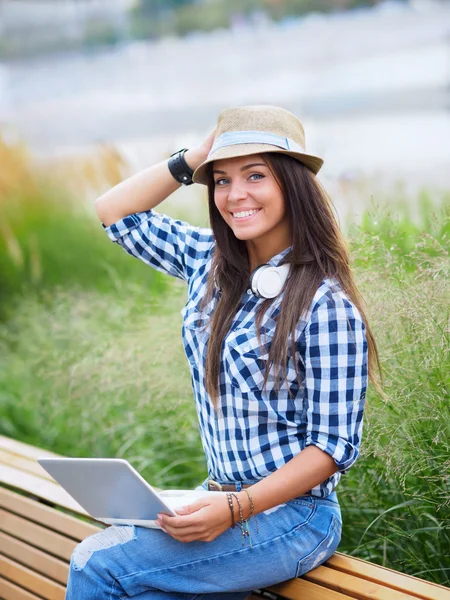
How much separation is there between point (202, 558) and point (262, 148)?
0.89 metres

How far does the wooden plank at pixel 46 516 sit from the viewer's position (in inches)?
91.8

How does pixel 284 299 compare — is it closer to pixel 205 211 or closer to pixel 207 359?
pixel 207 359

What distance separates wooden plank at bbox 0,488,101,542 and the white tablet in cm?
43

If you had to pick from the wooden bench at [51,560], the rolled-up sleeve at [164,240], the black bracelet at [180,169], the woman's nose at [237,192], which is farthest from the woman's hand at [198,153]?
the wooden bench at [51,560]

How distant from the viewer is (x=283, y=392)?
182 cm

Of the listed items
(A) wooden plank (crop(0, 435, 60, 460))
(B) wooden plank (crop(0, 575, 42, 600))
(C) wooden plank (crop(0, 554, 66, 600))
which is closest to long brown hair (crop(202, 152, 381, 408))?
(C) wooden plank (crop(0, 554, 66, 600))

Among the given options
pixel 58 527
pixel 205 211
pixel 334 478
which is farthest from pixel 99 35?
pixel 334 478

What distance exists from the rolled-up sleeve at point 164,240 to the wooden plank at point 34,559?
2.82ft

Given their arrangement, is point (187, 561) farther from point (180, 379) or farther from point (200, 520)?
point (180, 379)

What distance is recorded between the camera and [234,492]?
1.77 meters

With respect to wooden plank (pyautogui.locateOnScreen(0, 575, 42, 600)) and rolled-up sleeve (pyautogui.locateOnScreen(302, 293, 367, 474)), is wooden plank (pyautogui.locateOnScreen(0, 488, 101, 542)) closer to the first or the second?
A: wooden plank (pyautogui.locateOnScreen(0, 575, 42, 600))

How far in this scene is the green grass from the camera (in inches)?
83.7

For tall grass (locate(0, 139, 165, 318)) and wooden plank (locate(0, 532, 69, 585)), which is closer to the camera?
wooden plank (locate(0, 532, 69, 585))

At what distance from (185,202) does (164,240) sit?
2.60m
